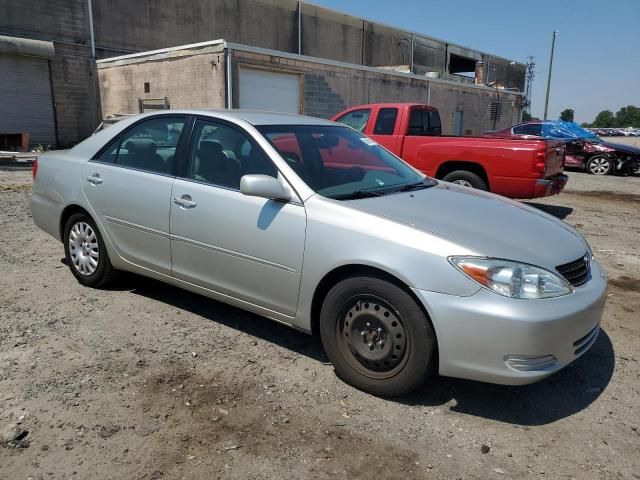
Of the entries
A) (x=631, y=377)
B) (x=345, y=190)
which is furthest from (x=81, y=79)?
(x=631, y=377)

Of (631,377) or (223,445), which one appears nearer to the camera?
(223,445)

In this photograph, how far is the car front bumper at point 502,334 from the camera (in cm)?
268

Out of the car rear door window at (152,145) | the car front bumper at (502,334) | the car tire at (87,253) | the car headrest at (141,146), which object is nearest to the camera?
the car front bumper at (502,334)

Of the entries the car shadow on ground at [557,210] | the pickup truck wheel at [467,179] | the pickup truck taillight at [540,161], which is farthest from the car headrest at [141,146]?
the car shadow on ground at [557,210]

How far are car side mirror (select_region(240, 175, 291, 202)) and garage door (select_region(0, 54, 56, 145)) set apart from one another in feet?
62.1

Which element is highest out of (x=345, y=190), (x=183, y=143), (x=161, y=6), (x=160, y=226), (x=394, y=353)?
(x=161, y=6)

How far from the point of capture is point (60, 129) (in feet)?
65.1

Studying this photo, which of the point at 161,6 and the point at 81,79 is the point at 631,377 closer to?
the point at 81,79

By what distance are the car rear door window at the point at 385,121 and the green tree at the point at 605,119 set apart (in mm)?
128429

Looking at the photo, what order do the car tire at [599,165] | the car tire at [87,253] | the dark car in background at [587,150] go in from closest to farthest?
1. the car tire at [87,253]
2. the dark car in background at [587,150]
3. the car tire at [599,165]

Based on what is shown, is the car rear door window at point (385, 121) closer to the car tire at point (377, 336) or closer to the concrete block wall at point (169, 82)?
the concrete block wall at point (169, 82)

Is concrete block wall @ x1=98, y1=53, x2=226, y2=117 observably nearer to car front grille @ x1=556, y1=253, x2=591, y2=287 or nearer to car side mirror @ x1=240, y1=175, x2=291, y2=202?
car side mirror @ x1=240, y1=175, x2=291, y2=202

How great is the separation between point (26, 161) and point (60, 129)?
4994 millimetres

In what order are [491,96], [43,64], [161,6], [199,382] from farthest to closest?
[491,96] < [161,6] < [43,64] < [199,382]
